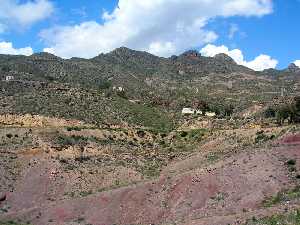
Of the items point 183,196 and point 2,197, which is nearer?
point 183,196

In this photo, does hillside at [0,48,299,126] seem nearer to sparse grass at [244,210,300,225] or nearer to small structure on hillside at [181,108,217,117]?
small structure on hillside at [181,108,217,117]

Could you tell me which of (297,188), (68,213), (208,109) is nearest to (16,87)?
(208,109)

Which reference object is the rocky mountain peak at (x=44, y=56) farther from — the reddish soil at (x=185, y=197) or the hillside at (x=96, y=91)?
the reddish soil at (x=185, y=197)

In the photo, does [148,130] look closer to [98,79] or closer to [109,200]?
[109,200]

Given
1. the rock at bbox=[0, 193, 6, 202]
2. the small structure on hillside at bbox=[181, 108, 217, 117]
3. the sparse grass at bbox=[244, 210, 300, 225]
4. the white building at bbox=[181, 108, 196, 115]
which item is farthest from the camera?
the small structure on hillside at bbox=[181, 108, 217, 117]

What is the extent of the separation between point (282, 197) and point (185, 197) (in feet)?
30.1

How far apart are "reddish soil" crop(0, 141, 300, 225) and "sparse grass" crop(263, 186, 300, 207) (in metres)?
0.63

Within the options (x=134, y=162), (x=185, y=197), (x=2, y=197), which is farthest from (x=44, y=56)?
(x=185, y=197)

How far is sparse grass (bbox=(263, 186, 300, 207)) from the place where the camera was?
128 ft

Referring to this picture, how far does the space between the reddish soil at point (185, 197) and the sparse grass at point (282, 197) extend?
63 centimetres

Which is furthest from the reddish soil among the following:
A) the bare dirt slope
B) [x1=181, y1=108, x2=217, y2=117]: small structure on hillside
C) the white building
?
[x1=181, y1=108, x2=217, y2=117]: small structure on hillside

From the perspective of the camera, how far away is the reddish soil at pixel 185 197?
1690 inches

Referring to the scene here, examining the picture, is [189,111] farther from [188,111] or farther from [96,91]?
[96,91]

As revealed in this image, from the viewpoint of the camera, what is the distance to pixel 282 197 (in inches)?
1591
